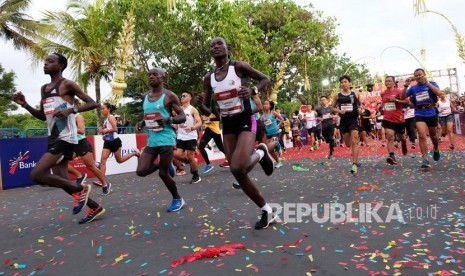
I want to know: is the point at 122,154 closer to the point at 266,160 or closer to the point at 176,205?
the point at 176,205

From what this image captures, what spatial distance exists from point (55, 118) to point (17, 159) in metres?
6.73

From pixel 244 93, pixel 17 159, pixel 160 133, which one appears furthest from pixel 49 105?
pixel 17 159

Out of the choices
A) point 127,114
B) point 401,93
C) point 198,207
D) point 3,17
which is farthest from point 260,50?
point 127,114

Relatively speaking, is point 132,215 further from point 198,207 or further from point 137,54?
point 137,54

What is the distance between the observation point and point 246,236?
11.9 feet

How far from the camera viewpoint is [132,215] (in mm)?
5020

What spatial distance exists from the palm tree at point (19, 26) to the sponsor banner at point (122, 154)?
1133 centimetres

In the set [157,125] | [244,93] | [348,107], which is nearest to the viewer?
[244,93]

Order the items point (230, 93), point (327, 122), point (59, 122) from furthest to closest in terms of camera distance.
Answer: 1. point (327, 122)
2. point (59, 122)
3. point (230, 93)

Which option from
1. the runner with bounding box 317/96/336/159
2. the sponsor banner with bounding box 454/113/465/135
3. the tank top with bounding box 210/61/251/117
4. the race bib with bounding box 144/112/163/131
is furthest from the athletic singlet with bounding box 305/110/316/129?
the tank top with bounding box 210/61/251/117

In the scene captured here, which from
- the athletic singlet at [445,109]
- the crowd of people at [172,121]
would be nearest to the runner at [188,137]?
the crowd of people at [172,121]

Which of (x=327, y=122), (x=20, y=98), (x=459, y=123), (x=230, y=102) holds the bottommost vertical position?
Answer: (x=459, y=123)

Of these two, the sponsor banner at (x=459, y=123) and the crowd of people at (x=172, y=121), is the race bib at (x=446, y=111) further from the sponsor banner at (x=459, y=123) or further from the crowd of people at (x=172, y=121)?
the sponsor banner at (x=459, y=123)

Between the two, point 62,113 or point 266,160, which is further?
point 266,160
